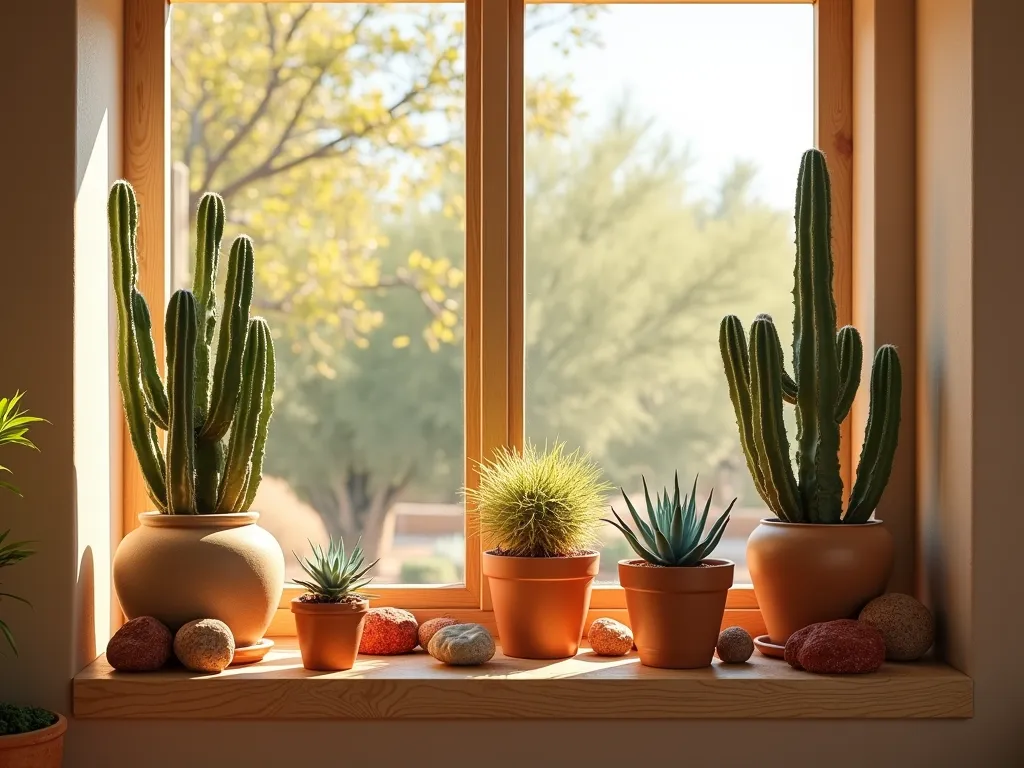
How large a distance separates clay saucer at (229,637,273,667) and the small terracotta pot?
0.39 ft

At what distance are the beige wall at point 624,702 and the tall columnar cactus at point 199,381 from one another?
0.39 feet

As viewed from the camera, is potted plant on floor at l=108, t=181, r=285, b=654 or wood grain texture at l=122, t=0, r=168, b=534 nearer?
potted plant on floor at l=108, t=181, r=285, b=654

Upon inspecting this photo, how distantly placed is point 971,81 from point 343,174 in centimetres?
146

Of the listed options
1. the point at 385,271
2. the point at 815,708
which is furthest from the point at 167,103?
the point at 815,708

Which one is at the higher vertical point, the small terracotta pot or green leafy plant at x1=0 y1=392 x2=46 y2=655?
green leafy plant at x1=0 y1=392 x2=46 y2=655

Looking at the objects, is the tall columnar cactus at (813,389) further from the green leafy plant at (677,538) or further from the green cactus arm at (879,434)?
the green leafy plant at (677,538)

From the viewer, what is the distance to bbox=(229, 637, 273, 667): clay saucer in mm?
2186

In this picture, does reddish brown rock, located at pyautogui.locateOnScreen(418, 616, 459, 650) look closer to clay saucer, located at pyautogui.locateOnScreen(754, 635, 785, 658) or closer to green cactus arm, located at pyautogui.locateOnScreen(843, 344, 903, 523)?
clay saucer, located at pyautogui.locateOnScreen(754, 635, 785, 658)

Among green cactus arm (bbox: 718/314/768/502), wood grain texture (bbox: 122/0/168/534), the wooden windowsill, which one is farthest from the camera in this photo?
wood grain texture (bbox: 122/0/168/534)

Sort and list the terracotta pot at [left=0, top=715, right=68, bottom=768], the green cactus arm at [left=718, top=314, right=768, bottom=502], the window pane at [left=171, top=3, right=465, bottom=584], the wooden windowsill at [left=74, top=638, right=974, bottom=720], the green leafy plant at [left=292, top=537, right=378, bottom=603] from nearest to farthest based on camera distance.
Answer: the terracotta pot at [left=0, top=715, right=68, bottom=768] < the wooden windowsill at [left=74, top=638, right=974, bottom=720] < the green leafy plant at [left=292, top=537, right=378, bottom=603] < the green cactus arm at [left=718, top=314, right=768, bottom=502] < the window pane at [left=171, top=3, right=465, bottom=584]

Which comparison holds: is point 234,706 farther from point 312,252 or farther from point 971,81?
point 971,81

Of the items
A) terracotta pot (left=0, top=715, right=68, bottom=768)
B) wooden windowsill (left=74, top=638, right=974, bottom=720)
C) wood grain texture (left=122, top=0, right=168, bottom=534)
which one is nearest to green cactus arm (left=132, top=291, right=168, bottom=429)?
wood grain texture (left=122, top=0, right=168, bottom=534)

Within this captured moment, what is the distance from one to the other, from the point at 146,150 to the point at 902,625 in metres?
1.91

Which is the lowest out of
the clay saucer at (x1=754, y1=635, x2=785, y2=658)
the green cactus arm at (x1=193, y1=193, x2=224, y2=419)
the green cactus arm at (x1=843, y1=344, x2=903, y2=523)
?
the clay saucer at (x1=754, y1=635, x2=785, y2=658)
